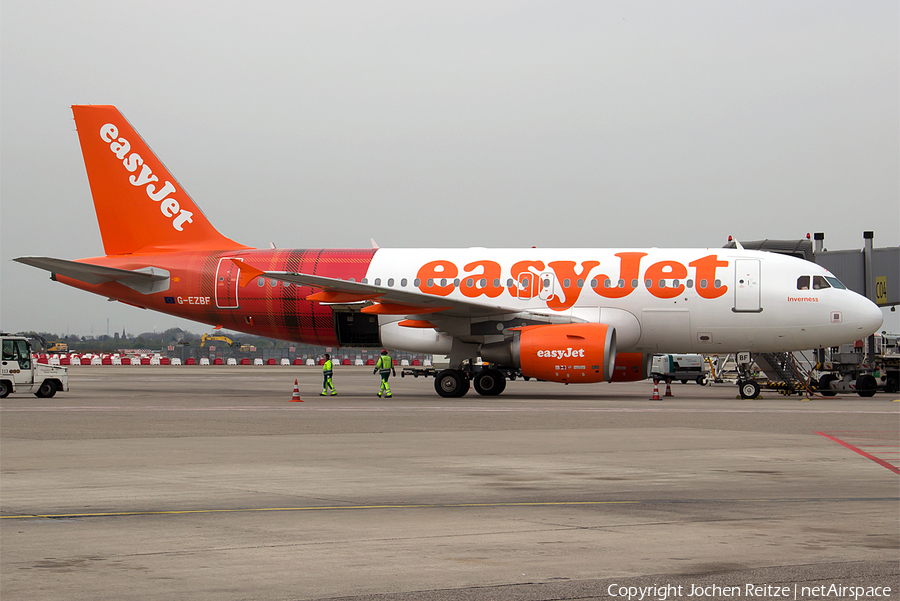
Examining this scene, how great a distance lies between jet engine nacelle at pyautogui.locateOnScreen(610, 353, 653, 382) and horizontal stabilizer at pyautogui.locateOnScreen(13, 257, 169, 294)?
1471 centimetres

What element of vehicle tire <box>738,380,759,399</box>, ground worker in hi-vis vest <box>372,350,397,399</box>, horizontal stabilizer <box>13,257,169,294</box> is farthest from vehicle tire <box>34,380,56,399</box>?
vehicle tire <box>738,380,759,399</box>

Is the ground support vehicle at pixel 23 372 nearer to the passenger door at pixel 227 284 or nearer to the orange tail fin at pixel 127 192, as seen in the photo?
the passenger door at pixel 227 284

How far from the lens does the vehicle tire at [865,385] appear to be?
3322 cm

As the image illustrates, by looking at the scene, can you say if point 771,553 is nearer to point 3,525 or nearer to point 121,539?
point 121,539

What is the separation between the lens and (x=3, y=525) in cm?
799

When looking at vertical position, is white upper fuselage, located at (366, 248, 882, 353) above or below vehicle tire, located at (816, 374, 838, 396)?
above

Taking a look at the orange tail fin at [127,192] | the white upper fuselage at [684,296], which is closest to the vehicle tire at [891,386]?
the white upper fuselage at [684,296]

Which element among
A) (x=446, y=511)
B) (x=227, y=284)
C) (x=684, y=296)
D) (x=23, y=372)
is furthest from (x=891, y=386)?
(x=446, y=511)

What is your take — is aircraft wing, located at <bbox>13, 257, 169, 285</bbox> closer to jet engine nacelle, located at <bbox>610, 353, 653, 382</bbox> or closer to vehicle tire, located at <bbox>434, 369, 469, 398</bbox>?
vehicle tire, located at <bbox>434, 369, 469, 398</bbox>

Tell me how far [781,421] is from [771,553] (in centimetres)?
1365

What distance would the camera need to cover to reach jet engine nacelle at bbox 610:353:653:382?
99.0 ft

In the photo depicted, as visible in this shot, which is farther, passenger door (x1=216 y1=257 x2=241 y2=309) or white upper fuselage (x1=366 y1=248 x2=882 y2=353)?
passenger door (x1=216 y1=257 x2=241 y2=309)

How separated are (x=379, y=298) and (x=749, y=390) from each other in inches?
450

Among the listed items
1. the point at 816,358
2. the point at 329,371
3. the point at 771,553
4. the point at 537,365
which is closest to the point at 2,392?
the point at 329,371
